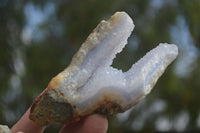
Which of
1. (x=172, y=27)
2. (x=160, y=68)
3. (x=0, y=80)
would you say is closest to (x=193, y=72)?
(x=172, y=27)

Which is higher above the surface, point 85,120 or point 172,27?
point 85,120

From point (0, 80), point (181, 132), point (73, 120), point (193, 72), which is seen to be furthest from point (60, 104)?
point (181, 132)

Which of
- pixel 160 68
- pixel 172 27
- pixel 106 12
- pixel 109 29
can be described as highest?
pixel 109 29

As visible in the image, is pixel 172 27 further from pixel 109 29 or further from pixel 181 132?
pixel 109 29

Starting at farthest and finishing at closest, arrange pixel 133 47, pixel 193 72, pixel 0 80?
pixel 193 72
pixel 133 47
pixel 0 80

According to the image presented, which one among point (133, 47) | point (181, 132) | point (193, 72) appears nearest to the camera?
point (133, 47)

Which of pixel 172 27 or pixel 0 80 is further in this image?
pixel 172 27
